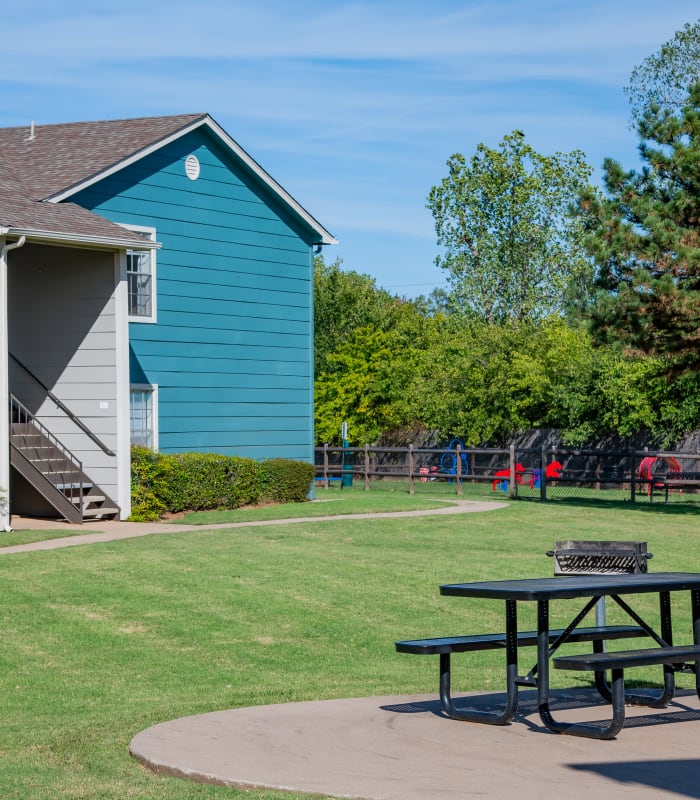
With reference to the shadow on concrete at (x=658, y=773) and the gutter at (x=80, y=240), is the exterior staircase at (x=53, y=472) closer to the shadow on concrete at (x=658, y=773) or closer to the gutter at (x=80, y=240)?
the gutter at (x=80, y=240)

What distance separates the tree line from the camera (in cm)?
2438

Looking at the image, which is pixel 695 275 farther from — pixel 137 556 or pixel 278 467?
pixel 137 556

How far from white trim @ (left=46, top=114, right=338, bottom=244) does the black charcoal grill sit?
15261 mm

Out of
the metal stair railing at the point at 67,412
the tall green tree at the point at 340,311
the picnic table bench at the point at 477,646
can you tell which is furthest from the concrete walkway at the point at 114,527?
the tall green tree at the point at 340,311

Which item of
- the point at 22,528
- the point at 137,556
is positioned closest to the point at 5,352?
the point at 22,528

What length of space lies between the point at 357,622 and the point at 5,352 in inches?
354

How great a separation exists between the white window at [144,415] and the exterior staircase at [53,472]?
182cm

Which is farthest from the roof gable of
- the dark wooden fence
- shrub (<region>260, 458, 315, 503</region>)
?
the dark wooden fence

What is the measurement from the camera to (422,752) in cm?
674

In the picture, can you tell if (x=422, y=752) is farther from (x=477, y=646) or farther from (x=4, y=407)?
(x=4, y=407)

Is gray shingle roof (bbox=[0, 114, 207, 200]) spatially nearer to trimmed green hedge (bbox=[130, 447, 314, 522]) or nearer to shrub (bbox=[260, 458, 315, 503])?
trimmed green hedge (bbox=[130, 447, 314, 522])

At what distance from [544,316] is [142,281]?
3037 cm

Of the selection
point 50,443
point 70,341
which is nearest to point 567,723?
point 50,443

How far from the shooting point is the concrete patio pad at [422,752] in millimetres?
5965
